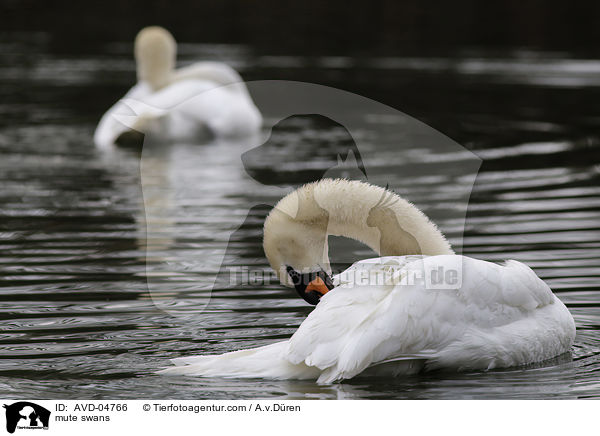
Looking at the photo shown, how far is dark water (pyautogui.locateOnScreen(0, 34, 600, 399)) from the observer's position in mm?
6176

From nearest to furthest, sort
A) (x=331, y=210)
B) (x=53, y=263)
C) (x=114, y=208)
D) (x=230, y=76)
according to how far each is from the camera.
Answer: (x=331, y=210), (x=53, y=263), (x=114, y=208), (x=230, y=76)

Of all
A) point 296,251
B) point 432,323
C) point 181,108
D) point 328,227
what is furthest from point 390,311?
point 181,108

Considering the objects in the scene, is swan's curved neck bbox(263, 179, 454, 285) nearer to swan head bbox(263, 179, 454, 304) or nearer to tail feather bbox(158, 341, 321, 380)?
swan head bbox(263, 179, 454, 304)

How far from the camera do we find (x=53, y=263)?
29.6ft

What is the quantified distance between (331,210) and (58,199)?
5.67 metres

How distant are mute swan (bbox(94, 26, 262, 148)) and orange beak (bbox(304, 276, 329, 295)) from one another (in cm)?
928

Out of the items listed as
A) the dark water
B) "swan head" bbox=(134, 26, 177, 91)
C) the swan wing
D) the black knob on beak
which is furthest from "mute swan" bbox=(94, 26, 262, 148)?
the swan wing

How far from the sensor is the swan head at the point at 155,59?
1764cm
